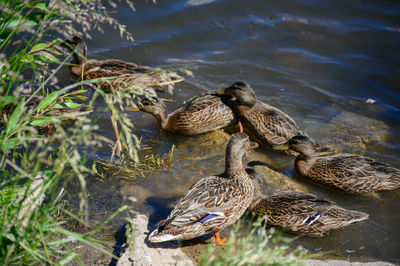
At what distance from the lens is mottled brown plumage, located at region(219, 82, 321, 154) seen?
6441mm

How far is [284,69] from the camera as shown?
341 inches

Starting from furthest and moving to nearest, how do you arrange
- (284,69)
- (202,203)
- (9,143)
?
(284,69) → (202,203) → (9,143)

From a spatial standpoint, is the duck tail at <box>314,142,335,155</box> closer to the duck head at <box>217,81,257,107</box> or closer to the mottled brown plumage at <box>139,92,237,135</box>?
the duck head at <box>217,81,257,107</box>

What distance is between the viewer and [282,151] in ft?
21.4

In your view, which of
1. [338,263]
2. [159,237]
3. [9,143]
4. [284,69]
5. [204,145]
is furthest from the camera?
[284,69]

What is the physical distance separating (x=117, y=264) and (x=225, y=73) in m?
5.54

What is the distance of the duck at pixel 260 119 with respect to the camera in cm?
644

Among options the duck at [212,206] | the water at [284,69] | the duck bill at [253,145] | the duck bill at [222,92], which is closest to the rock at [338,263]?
the water at [284,69]

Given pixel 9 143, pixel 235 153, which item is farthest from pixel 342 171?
pixel 9 143

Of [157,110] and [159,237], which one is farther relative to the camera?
[157,110]

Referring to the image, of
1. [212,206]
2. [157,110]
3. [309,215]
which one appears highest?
[157,110]

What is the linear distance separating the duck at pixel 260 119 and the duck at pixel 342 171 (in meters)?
0.33

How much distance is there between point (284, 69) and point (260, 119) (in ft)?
8.01

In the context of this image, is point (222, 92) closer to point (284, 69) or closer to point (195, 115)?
point (195, 115)
